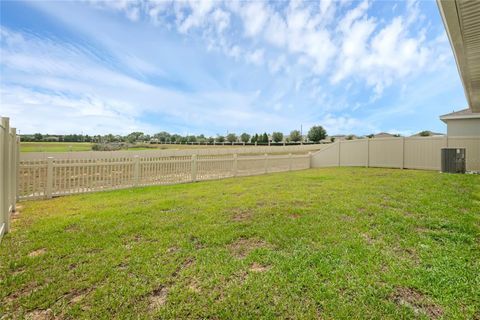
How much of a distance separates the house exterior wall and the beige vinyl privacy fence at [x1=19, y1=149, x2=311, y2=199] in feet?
44.6

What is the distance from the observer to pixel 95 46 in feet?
40.5

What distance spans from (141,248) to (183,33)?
12.9 meters

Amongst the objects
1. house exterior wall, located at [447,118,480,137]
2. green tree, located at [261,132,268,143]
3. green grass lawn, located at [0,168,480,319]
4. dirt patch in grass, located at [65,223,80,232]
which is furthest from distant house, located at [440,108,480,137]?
green tree, located at [261,132,268,143]

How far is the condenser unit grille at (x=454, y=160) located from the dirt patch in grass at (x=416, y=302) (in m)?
10.7

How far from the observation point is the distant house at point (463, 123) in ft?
46.1

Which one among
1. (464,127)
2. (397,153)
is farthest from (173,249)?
(464,127)

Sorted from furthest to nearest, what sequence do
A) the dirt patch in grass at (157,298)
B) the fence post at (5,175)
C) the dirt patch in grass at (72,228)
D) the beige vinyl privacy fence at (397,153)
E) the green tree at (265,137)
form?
the green tree at (265,137) → the beige vinyl privacy fence at (397,153) → the dirt patch in grass at (72,228) → the fence post at (5,175) → the dirt patch in grass at (157,298)

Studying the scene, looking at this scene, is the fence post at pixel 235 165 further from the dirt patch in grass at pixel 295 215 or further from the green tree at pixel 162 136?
the green tree at pixel 162 136

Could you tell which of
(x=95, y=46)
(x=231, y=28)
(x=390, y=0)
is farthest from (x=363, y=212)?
(x=95, y=46)

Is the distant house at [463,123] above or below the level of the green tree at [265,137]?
below

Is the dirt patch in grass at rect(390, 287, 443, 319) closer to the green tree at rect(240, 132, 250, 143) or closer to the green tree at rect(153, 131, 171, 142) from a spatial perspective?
the green tree at rect(240, 132, 250, 143)

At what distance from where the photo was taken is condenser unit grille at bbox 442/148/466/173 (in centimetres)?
981

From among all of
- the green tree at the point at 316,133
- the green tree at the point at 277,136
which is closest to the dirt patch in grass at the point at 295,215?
the green tree at the point at 277,136

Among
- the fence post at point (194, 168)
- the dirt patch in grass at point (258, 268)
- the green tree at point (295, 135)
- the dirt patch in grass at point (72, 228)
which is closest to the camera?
the dirt patch in grass at point (258, 268)
